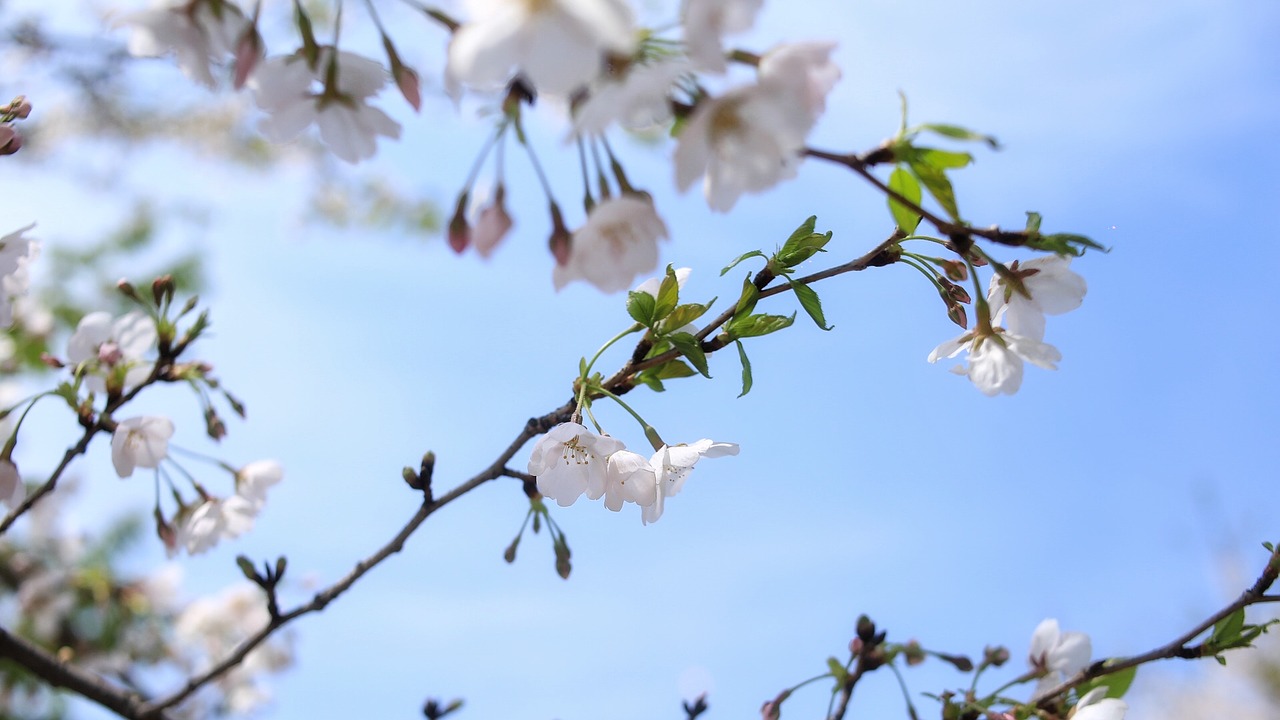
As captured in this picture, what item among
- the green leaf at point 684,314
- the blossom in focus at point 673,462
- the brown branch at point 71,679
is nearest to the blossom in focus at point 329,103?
the green leaf at point 684,314

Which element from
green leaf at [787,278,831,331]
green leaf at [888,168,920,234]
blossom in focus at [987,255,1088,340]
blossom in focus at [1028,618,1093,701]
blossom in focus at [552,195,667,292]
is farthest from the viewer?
blossom in focus at [1028,618,1093,701]

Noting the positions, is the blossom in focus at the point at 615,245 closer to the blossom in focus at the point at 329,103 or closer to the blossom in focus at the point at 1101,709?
the blossom in focus at the point at 329,103

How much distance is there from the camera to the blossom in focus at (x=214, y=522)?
1531 millimetres

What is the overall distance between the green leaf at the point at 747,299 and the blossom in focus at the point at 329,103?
0.44 metres

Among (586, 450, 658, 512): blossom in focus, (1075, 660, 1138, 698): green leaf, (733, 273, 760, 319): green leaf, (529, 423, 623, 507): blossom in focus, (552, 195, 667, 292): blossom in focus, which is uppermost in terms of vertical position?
(733, 273, 760, 319): green leaf

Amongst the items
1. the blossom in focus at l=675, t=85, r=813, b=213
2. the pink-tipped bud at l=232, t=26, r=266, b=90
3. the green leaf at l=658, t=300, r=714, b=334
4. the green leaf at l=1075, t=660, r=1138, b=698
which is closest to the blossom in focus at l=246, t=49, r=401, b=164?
the pink-tipped bud at l=232, t=26, r=266, b=90

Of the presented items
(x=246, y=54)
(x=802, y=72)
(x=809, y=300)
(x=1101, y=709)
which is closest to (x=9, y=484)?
(x=246, y=54)

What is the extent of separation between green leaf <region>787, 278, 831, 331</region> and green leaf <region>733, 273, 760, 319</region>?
0.15 ft

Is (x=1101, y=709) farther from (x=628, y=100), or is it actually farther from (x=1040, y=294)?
(x=628, y=100)

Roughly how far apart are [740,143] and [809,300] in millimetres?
421

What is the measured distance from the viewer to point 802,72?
57 centimetres

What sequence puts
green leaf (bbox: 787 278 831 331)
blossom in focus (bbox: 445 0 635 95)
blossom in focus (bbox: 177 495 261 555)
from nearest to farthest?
blossom in focus (bbox: 445 0 635 95)
green leaf (bbox: 787 278 831 331)
blossom in focus (bbox: 177 495 261 555)

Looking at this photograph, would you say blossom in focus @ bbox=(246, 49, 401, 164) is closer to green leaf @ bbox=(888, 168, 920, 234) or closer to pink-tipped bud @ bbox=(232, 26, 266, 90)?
pink-tipped bud @ bbox=(232, 26, 266, 90)

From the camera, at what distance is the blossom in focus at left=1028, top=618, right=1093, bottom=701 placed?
1384 mm
